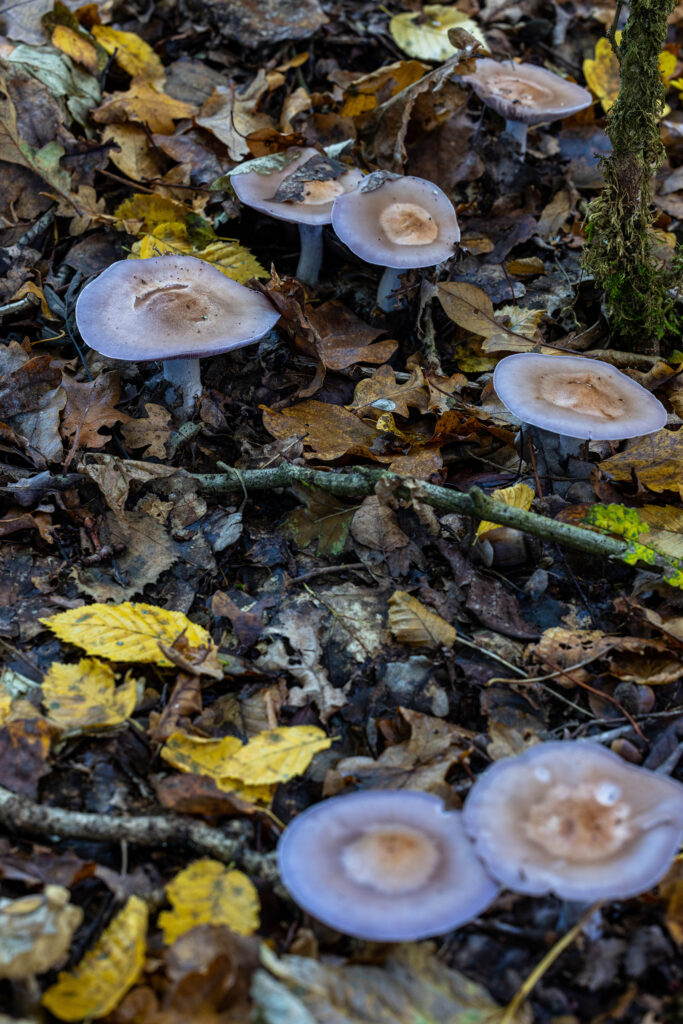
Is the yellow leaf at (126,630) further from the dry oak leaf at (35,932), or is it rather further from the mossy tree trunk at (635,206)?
the mossy tree trunk at (635,206)

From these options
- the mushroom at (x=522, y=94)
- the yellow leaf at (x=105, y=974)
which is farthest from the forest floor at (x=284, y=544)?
the mushroom at (x=522, y=94)

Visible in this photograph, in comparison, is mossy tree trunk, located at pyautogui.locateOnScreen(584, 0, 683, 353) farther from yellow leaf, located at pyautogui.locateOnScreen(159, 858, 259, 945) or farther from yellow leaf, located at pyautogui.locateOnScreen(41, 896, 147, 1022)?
yellow leaf, located at pyautogui.locateOnScreen(41, 896, 147, 1022)

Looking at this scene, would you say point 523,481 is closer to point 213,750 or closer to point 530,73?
point 213,750

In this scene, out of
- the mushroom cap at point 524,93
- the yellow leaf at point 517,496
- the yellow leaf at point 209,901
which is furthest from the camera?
the mushroom cap at point 524,93

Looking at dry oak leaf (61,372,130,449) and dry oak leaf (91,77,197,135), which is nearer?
dry oak leaf (61,372,130,449)

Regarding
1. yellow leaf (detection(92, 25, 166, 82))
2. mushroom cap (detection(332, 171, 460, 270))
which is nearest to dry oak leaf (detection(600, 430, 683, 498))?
mushroom cap (detection(332, 171, 460, 270))

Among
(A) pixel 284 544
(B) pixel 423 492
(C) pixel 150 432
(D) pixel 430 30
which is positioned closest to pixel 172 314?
(C) pixel 150 432

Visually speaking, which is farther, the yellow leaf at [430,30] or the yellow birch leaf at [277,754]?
the yellow leaf at [430,30]

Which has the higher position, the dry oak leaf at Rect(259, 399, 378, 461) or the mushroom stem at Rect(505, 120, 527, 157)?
the mushroom stem at Rect(505, 120, 527, 157)
